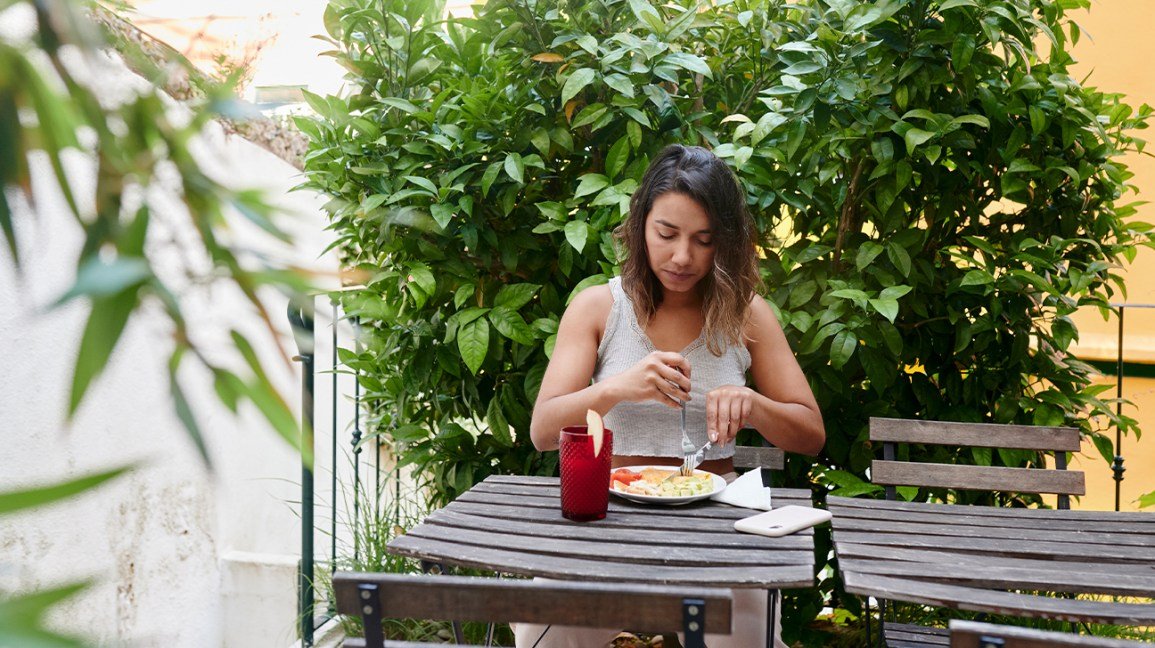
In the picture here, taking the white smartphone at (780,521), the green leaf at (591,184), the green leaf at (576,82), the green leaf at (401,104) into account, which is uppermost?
the green leaf at (576,82)

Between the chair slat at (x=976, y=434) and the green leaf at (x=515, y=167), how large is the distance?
40.7 inches

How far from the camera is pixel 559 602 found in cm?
101

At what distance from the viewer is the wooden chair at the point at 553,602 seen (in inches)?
39.1

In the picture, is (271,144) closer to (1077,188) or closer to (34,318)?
(1077,188)

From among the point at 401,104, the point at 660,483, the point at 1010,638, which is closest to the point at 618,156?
the point at 401,104

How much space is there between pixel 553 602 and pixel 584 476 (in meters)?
0.56

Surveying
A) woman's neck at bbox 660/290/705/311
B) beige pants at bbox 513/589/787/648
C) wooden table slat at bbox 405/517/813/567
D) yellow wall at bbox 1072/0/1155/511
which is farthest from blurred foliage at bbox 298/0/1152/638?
yellow wall at bbox 1072/0/1155/511

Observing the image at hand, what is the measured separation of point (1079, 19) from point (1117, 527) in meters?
3.32

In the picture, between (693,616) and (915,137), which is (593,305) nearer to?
(915,137)

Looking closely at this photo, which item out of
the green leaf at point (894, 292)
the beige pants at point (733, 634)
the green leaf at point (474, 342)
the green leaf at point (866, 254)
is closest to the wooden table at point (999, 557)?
the beige pants at point (733, 634)

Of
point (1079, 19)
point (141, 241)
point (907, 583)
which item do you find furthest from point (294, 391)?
point (1079, 19)

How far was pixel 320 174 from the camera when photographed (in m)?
2.71

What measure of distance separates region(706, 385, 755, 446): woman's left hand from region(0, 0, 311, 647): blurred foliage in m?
1.40

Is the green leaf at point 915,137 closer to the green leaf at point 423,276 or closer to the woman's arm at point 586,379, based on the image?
the woman's arm at point 586,379
